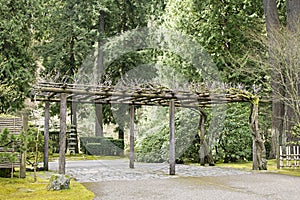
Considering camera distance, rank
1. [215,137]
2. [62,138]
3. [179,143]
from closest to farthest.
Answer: [62,138], [215,137], [179,143]

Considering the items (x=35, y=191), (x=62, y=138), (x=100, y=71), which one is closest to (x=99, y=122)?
(x=100, y=71)

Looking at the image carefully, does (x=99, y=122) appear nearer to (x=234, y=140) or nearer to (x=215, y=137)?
(x=215, y=137)

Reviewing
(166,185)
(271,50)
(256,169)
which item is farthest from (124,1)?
(166,185)

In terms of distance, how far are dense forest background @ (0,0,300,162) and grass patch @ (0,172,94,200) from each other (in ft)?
21.8

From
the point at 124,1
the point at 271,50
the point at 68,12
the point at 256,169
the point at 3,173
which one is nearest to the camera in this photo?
the point at 3,173

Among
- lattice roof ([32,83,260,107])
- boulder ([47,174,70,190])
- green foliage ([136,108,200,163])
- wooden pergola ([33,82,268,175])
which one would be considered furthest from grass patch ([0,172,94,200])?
green foliage ([136,108,200,163])

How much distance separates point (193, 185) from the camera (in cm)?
802

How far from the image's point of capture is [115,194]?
6863 millimetres

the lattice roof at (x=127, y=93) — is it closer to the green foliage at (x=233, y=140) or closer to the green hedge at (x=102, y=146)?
the green foliage at (x=233, y=140)

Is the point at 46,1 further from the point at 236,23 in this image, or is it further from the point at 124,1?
the point at 236,23

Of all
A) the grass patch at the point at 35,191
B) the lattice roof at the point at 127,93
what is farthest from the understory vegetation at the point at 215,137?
the grass patch at the point at 35,191

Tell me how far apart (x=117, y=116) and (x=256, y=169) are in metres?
11.2

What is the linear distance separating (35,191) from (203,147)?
23.1 feet

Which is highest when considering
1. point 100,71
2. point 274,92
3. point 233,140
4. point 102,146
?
point 100,71
